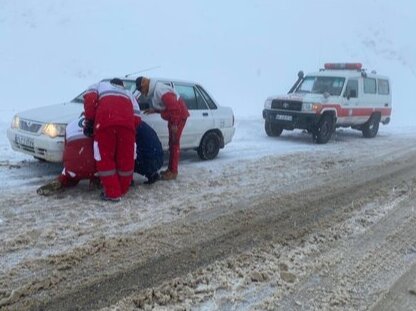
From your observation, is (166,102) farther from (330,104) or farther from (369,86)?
(369,86)

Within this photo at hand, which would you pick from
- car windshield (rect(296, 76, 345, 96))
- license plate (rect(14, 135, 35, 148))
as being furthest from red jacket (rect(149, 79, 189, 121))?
car windshield (rect(296, 76, 345, 96))

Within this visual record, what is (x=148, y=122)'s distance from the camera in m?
7.44

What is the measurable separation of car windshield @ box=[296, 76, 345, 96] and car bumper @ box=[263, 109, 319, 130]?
1.08m

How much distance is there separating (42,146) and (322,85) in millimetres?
8735

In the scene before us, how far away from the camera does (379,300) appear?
3561mm

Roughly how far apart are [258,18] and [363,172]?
20.4 metres

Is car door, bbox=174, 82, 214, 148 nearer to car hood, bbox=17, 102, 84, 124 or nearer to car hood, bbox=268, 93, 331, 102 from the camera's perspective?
car hood, bbox=17, 102, 84, 124

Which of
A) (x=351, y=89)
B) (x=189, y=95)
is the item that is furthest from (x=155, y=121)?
(x=351, y=89)

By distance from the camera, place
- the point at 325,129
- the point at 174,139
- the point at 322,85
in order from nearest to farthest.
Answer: the point at 174,139
the point at 325,129
the point at 322,85

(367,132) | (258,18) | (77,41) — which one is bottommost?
(367,132)

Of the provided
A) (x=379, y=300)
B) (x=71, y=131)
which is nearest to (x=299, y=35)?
(x=71, y=131)

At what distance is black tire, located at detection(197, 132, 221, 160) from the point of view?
8.83 meters

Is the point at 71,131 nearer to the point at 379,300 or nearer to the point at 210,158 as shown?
the point at 210,158

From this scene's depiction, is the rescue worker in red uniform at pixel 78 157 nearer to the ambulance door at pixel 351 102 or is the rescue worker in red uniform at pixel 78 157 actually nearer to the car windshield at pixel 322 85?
the car windshield at pixel 322 85
